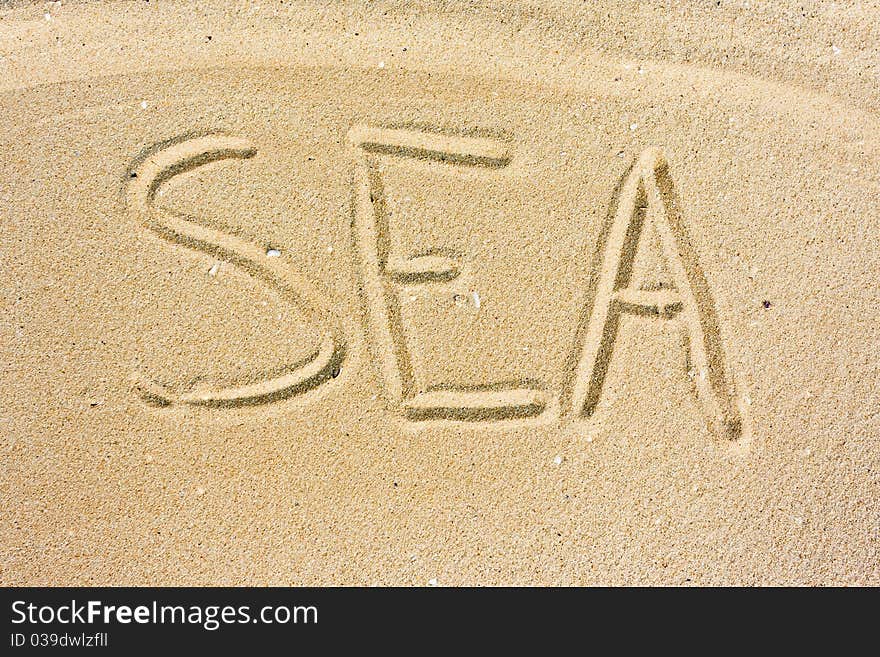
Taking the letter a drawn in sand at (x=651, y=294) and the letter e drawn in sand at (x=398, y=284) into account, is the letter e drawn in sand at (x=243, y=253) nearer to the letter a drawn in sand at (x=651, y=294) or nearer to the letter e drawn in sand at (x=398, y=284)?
the letter e drawn in sand at (x=398, y=284)

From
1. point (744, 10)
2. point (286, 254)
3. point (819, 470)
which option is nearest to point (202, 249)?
point (286, 254)

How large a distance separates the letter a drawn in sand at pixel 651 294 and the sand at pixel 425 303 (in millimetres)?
11

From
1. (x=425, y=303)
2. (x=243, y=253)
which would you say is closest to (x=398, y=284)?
(x=425, y=303)

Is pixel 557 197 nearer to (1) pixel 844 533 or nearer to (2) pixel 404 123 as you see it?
(2) pixel 404 123

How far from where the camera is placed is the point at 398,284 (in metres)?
2.12

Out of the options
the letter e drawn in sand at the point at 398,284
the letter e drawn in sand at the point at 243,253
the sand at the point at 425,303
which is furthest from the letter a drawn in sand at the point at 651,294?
the letter e drawn in sand at the point at 243,253

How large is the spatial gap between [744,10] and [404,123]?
4.16ft

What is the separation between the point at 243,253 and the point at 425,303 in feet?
2.11

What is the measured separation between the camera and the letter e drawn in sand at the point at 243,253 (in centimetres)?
210

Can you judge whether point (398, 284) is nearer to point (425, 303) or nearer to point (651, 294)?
point (425, 303)

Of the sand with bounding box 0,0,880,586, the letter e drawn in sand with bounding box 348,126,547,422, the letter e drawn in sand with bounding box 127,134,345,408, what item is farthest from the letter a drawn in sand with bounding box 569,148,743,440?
the letter e drawn in sand with bounding box 127,134,345,408

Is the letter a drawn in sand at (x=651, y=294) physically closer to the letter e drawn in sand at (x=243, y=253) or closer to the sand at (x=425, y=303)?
the sand at (x=425, y=303)

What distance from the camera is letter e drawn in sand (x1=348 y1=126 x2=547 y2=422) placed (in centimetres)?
211

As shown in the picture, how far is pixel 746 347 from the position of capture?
2158 millimetres
